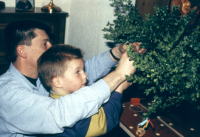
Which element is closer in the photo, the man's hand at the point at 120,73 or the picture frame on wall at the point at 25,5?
the man's hand at the point at 120,73

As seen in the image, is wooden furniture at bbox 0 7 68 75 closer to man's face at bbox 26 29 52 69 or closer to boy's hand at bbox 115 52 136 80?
man's face at bbox 26 29 52 69

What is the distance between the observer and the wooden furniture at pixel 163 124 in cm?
133

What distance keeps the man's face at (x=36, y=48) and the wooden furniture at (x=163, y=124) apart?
2.62ft

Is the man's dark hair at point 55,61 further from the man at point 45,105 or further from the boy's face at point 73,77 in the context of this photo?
A: the man at point 45,105

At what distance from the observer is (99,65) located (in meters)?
1.51

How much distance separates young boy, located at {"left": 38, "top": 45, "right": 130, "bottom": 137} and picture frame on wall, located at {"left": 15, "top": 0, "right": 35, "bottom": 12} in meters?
1.73

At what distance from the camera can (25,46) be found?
1440 mm

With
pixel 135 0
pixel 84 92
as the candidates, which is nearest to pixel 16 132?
pixel 84 92

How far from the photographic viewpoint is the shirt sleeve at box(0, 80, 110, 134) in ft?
2.92

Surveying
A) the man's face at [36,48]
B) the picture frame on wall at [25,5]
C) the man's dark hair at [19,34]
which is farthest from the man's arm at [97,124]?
the picture frame on wall at [25,5]

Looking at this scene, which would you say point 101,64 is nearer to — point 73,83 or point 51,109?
point 73,83

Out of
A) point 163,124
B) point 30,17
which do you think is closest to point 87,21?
point 30,17

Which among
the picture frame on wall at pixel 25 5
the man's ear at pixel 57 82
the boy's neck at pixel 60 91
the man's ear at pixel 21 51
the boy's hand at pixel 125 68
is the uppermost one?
the picture frame on wall at pixel 25 5

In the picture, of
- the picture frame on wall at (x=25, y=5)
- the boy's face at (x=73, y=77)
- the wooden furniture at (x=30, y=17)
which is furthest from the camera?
the picture frame on wall at (x=25, y=5)
